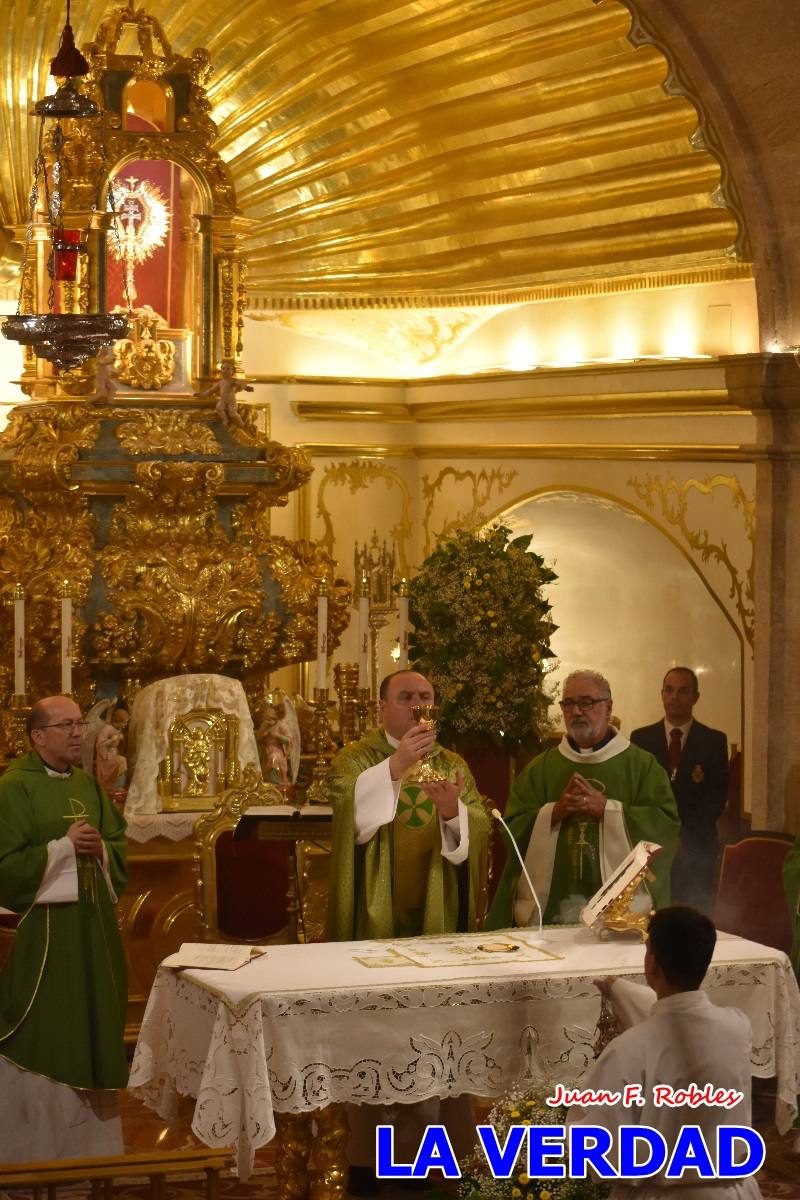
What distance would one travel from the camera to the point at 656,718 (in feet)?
38.5

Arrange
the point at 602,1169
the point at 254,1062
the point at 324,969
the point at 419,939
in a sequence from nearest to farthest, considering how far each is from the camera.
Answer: the point at 602,1169, the point at 254,1062, the point at 324,969, the point at 419,939

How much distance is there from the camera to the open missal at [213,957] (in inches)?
241

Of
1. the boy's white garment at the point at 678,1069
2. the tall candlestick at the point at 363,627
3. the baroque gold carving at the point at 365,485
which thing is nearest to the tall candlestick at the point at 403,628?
the tall candlestick at the point at 363,627

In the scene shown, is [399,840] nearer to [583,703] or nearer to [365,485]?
[583,703]

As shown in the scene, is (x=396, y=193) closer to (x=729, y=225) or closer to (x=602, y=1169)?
(x=729, y=225)

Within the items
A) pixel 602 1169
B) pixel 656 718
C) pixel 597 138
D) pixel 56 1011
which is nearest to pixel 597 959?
pixel 602 1169

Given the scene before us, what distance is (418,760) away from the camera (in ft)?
22.2

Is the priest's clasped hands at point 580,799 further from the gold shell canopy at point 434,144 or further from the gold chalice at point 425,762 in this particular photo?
the gold shell canopy at point 434,144

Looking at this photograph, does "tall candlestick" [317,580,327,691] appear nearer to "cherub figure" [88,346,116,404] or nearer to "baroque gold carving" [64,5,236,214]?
"cherub figure" [88,346,116,404]

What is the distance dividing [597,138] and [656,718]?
3311 millimetres

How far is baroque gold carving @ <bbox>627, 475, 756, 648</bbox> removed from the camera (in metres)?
10.5

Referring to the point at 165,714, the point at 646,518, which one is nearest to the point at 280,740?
the point at 165,714

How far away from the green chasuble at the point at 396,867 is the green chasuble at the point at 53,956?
80cm

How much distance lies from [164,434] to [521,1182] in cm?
585
